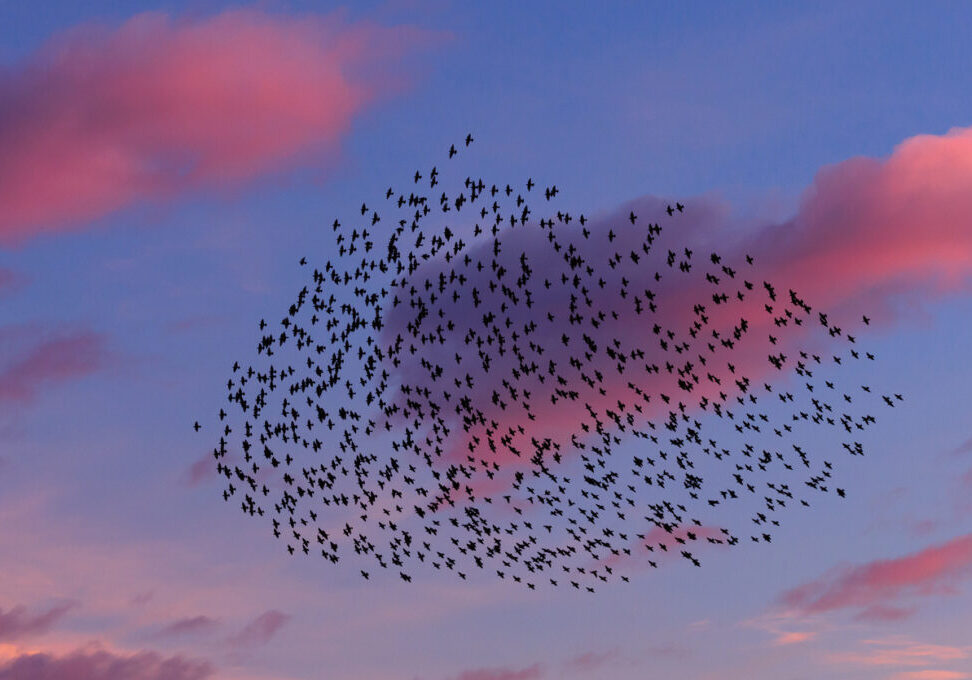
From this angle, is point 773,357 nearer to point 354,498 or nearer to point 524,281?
point 524,281

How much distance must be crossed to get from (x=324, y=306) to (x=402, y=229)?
8369mm

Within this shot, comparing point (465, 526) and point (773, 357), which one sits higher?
point (773, 357)

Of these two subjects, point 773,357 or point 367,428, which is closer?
point 367,428

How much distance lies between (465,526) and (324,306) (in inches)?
824

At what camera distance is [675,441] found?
103125mm

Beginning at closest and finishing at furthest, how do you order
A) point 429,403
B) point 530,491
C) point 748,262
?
point 748,262 → point 429,403 → point 530,491

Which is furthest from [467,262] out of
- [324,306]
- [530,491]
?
[530,491]

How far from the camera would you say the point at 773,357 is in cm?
10406

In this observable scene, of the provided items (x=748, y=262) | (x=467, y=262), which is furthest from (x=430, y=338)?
(x=748, y=262)

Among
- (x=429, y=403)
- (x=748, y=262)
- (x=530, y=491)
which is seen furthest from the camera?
(x=530, y=491)

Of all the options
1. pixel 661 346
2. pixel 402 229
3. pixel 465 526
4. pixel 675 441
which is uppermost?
pixel 402 229

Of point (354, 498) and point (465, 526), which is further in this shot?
point (354, 498)

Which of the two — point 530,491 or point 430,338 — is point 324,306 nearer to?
point 430,338

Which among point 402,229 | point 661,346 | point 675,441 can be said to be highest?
point 402,229
